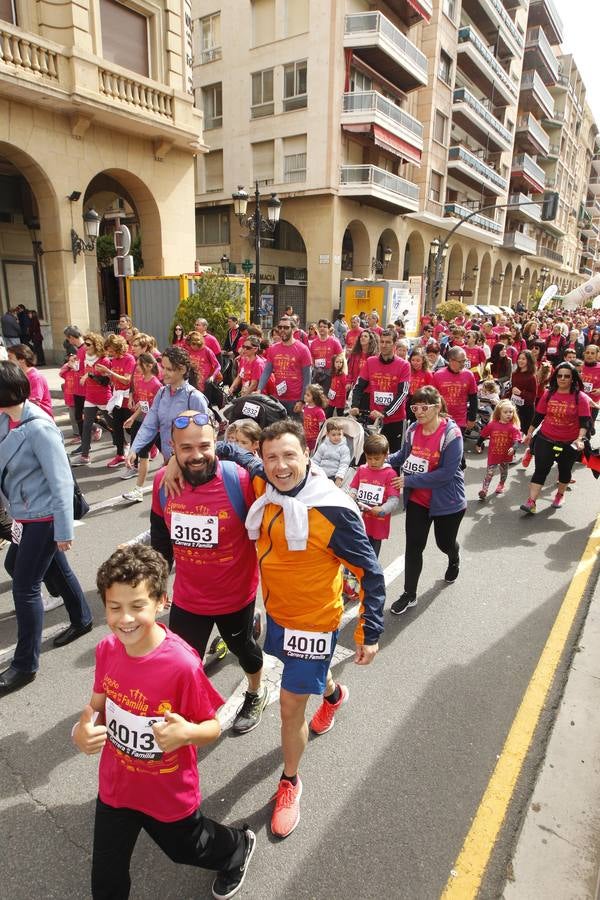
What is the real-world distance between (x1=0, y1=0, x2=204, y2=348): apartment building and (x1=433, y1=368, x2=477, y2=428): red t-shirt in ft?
40.9

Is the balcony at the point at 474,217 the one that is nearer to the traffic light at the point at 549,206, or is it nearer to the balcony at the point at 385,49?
the balcony at the point at 385,49

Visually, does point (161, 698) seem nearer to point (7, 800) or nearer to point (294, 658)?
point (294, 658)

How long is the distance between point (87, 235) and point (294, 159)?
47.4 feet

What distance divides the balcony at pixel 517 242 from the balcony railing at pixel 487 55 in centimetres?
1045

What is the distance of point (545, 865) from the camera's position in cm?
235

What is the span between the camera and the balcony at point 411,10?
26.4 m

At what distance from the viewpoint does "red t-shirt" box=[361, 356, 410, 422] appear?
22.7 feet

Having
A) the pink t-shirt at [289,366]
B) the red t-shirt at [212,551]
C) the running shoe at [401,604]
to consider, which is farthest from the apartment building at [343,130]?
the red t-shirt at [212,551]

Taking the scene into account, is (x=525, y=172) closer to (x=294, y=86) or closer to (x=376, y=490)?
(x=294, y=86)

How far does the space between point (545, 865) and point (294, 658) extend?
53.4 inches

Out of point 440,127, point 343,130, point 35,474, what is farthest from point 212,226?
point 35,474

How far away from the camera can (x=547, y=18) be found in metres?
47.8

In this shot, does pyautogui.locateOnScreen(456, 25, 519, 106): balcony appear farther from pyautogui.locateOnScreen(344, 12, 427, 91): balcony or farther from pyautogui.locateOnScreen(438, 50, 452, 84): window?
pyautogui.locateOnScreen(344, 12, 427, 91): balcony

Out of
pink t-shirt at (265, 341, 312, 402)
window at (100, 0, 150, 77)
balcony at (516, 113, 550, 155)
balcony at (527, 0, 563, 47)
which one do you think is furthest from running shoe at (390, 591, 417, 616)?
balcony at (527, 0, 563, 47)
